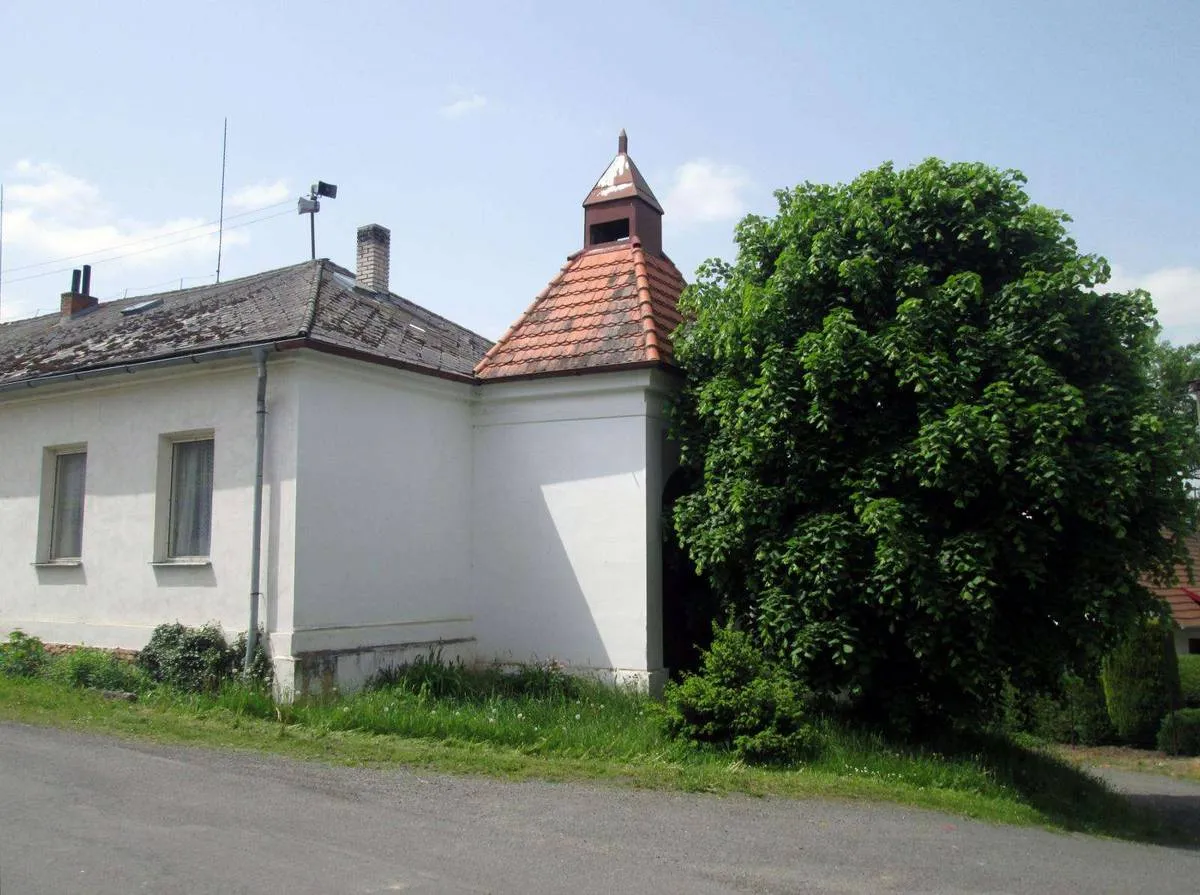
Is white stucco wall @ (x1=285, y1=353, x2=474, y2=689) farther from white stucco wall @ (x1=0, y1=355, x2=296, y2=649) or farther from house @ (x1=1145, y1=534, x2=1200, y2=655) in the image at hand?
house @ (x1=1145, y1=534, x2=1200, y2=655)

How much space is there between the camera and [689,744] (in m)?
9.83

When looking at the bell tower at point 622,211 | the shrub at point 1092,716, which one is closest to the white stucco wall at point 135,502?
the bell tower at point 622,211

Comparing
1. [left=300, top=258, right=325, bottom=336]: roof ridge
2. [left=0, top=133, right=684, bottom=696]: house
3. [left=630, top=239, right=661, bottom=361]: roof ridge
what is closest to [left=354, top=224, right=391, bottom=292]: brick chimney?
[left=300, top=258, right=325, bottom=336]: roof ridge

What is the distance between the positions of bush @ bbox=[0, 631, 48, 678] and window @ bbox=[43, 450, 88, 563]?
1303 millimetres

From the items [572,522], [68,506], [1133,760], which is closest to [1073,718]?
[1133,760]

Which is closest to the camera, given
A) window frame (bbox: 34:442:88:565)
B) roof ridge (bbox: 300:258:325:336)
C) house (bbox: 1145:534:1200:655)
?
roof ridge (bbox: 300:258:325:336)

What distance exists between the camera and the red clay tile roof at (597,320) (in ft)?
43.1

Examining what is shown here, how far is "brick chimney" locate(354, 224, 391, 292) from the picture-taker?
18203mm

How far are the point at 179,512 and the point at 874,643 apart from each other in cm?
869

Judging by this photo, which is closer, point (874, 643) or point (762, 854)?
point (762, 854)

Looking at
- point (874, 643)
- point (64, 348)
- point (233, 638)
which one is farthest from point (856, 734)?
point (64, 348)

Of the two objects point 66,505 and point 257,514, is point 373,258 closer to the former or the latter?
point 66,505

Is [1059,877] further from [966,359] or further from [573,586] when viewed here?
[573,586]

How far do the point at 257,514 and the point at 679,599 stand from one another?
5261mm
